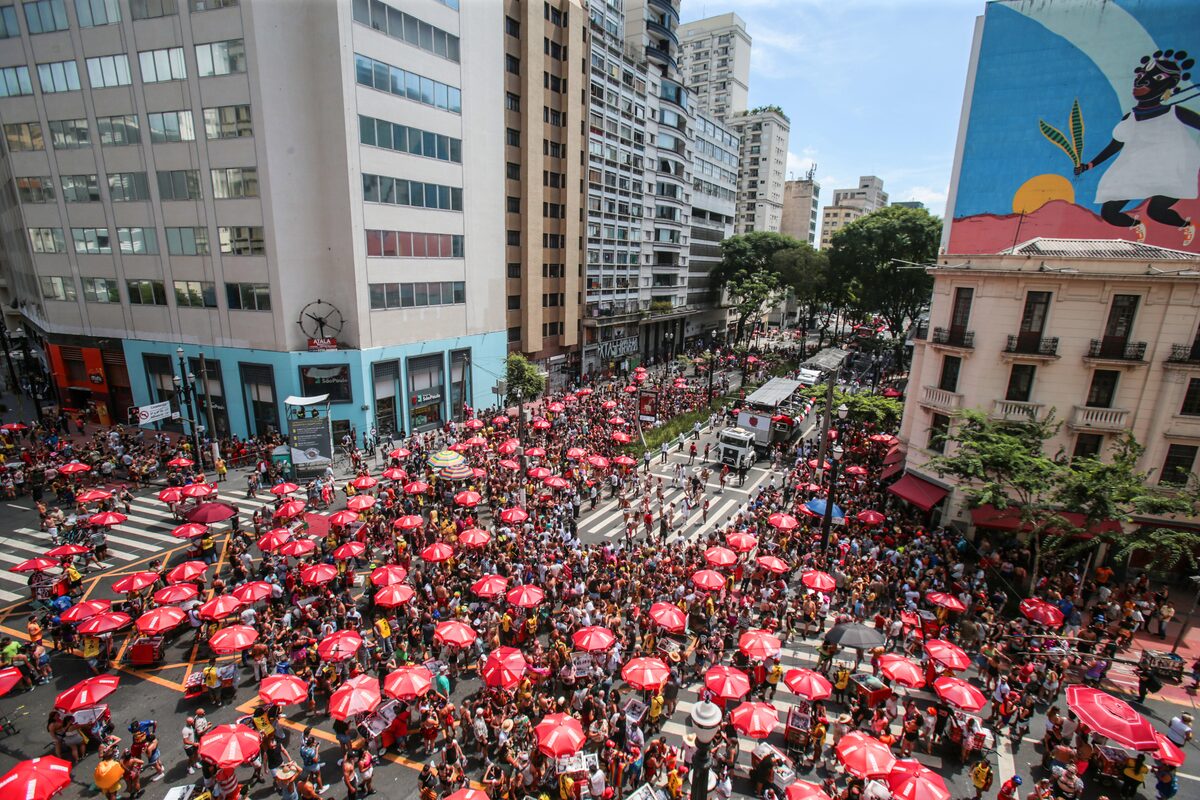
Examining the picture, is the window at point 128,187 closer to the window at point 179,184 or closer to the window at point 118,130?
the window at point 179,184

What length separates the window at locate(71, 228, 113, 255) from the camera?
38.0 meters

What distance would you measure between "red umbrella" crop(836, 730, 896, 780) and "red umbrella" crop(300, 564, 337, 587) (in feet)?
51.7

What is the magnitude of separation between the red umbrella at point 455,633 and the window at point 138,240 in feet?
116

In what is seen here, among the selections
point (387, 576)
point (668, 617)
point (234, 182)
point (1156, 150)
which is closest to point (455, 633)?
point (387, 576)

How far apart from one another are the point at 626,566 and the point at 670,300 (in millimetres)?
56495

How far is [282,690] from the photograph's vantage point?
13539 mm

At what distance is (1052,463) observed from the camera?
23.1m

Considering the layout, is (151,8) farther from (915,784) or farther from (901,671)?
(915,784)

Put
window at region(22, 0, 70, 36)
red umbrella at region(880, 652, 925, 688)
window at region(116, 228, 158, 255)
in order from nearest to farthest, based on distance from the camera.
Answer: red umbrella at region(880, 652, 925, 688) < window at region(22, 0, 70, 36) < window at region(116, 228, 158, 255)

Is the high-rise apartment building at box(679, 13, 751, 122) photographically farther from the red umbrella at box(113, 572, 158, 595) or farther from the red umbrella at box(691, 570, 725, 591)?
the red umbrella at box(113, 572, 158, 595)

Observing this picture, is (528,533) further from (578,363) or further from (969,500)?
(578,363)

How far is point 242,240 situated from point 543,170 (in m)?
25.4

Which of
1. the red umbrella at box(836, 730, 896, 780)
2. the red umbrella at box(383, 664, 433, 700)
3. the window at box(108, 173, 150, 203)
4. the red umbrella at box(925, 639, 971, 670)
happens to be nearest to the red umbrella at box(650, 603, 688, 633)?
the red umbrella at box(836, 730, 896, 780)

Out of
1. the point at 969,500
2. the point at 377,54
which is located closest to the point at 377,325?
the point at 377,54
